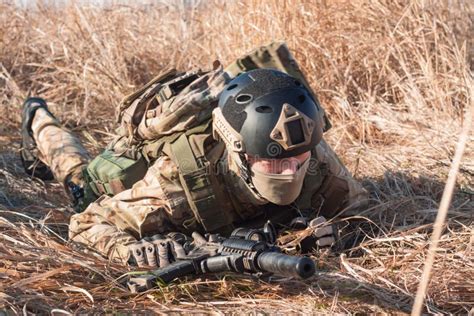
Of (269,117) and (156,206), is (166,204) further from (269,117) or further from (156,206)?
(269,117)

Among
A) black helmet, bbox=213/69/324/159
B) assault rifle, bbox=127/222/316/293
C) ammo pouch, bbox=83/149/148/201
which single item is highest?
black helmet, bbox=213/69/324/159

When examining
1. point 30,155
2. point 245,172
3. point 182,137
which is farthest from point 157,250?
point 30,155

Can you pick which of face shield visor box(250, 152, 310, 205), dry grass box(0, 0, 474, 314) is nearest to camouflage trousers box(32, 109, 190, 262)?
dry grass box(0, 0, 474, 314)

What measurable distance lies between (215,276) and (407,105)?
3.00 meters

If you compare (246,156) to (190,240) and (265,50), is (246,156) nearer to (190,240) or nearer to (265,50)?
(190,240)

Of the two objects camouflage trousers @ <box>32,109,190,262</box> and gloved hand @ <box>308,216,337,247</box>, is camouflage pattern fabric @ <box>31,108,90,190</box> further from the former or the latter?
gloved hand @ <box>308,216,337,247</box>

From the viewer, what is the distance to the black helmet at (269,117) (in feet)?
10.6

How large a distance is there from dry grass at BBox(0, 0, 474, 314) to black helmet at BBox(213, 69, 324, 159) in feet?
1.82

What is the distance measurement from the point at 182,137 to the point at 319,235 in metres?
0.78

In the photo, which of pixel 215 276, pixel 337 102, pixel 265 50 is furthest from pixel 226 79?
pixel 337 102

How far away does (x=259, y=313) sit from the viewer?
9.57 ft

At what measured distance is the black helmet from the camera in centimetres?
323

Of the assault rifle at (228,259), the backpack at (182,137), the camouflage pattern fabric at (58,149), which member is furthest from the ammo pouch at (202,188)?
the camouflage pattern fabric at (58,149)

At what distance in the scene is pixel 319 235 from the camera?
355 cm
